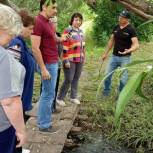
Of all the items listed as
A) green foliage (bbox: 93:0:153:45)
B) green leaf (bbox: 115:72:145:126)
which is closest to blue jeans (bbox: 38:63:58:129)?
green leaf (bbox: 115:72:145:126)

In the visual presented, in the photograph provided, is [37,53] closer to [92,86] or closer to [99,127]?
[99,127]

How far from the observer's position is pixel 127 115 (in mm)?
6625

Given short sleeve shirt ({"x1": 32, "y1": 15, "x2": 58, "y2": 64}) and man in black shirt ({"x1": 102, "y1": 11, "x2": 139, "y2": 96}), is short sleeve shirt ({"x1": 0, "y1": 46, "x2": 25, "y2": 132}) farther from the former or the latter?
man in black shirt ({"x1": 102, "y1": 11, "x2": 139, "y2": 96})

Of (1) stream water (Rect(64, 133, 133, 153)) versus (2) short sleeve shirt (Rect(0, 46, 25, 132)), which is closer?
(2) short sleeve shirt (Rect(0, 46, 25, 132))

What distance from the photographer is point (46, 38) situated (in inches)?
189

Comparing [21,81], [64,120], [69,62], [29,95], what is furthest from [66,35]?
[21,81]

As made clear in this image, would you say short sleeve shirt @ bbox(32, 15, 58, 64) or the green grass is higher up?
short sleeve shirt @ bbox(32, 15, 58, 64)

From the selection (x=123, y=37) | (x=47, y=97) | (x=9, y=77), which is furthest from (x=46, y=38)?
(x=123, y=37)

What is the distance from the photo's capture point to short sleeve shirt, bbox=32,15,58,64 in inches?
184

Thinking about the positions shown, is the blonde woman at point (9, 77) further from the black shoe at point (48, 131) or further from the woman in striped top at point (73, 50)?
the woman in striped top at point (73, 50)

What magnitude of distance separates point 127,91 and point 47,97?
3.93 metres

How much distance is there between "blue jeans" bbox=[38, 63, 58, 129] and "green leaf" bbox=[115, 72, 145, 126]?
3733 mm

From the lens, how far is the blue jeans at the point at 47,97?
4.90 metres

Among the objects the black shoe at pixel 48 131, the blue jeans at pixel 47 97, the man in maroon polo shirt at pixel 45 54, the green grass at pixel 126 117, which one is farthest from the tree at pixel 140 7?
the black shoe at pixel 48 131
